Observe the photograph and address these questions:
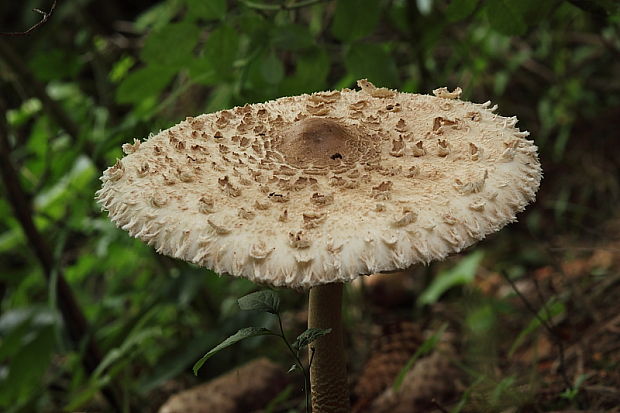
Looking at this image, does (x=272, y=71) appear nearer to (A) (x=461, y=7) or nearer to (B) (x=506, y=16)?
(A) (x=461, y=7)

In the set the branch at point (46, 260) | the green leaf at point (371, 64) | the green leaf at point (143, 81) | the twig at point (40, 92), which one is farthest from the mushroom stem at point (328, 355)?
the twig at point (40, 92)

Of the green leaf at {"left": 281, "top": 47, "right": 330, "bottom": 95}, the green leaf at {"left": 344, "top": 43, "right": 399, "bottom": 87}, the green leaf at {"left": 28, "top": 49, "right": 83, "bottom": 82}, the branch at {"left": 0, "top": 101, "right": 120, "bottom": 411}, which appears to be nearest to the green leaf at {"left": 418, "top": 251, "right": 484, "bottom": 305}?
the green leaf at {"left": 344, "top": 43, "right": 399, "bottom": 87}

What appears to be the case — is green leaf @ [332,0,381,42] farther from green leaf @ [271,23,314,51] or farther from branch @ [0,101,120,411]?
branch @ [0,101,120,411]

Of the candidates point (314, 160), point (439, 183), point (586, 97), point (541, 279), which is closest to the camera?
point (439, 183)

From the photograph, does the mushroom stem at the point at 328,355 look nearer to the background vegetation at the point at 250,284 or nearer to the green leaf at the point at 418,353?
the green leaf at the point at 418,353

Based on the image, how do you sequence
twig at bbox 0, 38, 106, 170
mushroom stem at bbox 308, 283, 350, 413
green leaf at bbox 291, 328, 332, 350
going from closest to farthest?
green leaf at bbox 291, 328, 332, 350, mushroom stem at bbox 308, 283, 350, 413, twig at bbox 0, 38, 106, 170

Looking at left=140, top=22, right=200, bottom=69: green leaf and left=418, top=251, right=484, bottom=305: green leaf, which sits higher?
left=140, top=22, right=200, bottom=69: green leaf

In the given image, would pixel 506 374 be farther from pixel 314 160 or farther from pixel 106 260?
pixel 106 260

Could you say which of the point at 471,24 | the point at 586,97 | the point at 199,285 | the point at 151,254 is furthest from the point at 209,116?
the point at 586,97
